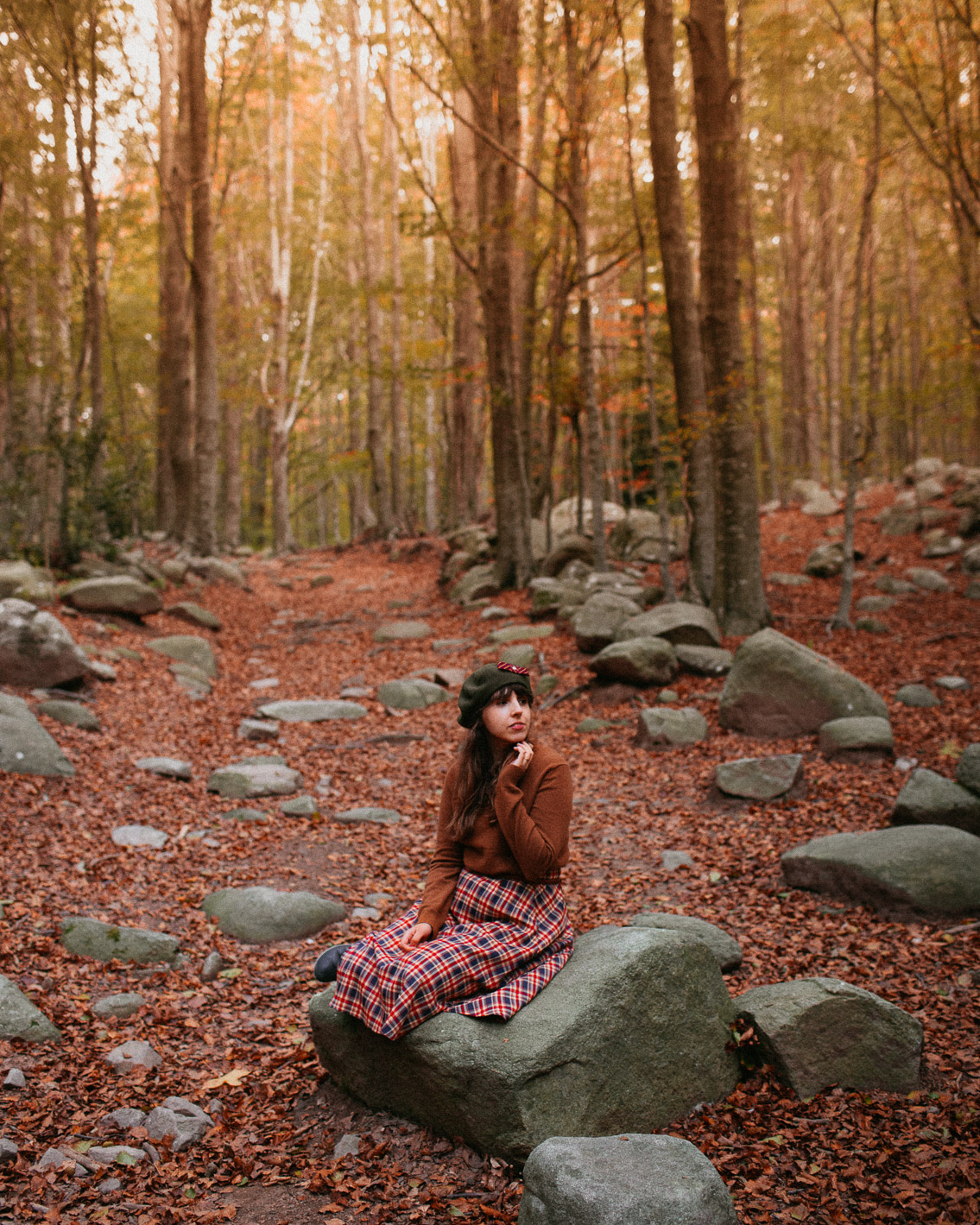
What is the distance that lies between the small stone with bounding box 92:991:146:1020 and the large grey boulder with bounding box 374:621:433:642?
7691 millimetres

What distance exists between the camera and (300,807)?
19.6 ft

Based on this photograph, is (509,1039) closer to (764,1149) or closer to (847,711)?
(764,1149)

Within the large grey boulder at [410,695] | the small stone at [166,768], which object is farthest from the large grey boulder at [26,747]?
the large grey boulder at [410,695]

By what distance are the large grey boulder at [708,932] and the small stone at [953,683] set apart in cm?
409

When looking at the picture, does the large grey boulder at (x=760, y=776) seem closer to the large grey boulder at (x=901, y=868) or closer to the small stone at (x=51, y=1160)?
the large grey boulder at (x=901, y=868)

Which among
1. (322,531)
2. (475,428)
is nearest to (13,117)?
(475,428)

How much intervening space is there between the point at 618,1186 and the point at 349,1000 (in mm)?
1047

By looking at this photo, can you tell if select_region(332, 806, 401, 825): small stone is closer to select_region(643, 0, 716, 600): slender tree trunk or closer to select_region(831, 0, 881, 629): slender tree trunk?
select_region(643, 0, 716, 600): slender tree trunk

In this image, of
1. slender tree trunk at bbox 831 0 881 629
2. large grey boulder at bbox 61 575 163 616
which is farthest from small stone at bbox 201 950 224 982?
large grey boulder at bbox 61 575 163 616

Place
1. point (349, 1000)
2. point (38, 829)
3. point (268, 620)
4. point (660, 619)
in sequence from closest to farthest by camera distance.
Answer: point (349, 1000)
point (38, 829)
point (660, 619)
point (268, 620)

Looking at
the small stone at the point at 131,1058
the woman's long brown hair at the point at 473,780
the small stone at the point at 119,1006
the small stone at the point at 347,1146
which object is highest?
the woman's long brown hair at the point at 473,780

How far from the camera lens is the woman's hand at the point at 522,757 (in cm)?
289

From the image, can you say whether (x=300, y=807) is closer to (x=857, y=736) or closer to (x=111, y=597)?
(x=857, y=736)

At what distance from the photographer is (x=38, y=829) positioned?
495 cm
